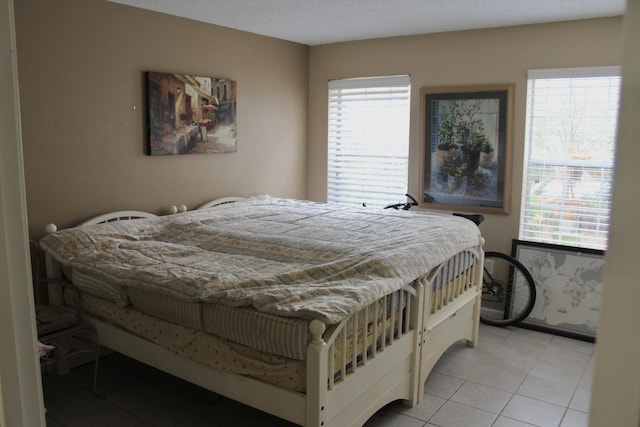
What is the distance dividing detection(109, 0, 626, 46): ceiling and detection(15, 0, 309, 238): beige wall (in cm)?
22

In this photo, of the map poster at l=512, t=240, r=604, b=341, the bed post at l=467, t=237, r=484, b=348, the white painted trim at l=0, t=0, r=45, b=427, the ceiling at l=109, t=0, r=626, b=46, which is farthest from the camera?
the map poster at l=512, t=240, r=604, b=341

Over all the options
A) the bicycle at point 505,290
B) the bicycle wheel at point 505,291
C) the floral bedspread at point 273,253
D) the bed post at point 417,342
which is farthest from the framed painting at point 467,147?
the bed post at point 417,342

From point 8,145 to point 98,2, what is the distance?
9.97 ft

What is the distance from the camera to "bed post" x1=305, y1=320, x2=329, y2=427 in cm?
202

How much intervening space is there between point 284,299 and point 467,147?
9.24ft

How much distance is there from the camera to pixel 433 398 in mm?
3008

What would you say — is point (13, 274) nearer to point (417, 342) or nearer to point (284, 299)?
point (284, 299)

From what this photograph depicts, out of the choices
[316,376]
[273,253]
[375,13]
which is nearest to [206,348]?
[316,376]

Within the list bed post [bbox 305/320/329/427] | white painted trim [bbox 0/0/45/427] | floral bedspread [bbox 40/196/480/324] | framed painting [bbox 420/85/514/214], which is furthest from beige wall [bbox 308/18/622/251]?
white painted trim [bbox 0/0/45/427]

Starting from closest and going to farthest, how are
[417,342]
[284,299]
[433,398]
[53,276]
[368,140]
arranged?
[284,299]
[417,342]
[433,398]
[53,276]
[368,140]

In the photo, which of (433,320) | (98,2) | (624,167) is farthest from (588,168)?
(624,167)

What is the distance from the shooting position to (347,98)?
5.14 m

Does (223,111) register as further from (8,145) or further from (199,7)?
(8,145)

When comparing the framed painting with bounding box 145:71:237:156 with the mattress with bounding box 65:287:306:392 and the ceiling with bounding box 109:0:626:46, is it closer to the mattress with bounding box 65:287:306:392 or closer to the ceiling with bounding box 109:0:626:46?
the ceiling with bounding box 109:0:626:46
